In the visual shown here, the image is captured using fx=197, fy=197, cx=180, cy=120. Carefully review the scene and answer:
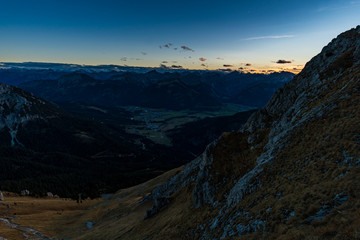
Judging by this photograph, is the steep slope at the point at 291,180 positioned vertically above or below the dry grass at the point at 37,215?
above

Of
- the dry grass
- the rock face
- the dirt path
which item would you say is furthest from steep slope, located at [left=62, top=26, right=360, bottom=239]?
the dry grass

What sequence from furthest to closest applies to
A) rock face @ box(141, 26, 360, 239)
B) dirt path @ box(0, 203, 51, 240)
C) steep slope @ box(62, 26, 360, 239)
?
dirt path @ box(0, 203, 51, 240)
rock face @ box(141, 26, 360, 239)
steep slope @ box(62, 26, 360, 239)

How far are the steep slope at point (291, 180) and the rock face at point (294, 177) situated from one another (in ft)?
0.28

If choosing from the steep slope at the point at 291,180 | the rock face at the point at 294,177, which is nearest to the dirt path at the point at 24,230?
the steep slope at the point at 291,180

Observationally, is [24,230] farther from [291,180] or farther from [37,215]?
[291,180]

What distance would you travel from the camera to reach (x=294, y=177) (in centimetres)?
2739

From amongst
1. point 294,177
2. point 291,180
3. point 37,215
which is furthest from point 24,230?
point 294,177

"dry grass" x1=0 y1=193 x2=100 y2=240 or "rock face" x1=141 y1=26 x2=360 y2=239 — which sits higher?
"rock face" x1=141 y1=26 x2=360 y2=239

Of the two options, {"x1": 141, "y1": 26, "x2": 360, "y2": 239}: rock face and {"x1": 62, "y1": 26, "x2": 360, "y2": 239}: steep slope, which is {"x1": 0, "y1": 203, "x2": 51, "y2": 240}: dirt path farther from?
{"x1": 141, "y1": 26, "x2": 360, "y2": 239}: rock face

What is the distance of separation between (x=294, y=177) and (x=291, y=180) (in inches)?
26.0

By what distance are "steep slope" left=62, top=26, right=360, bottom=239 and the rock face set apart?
0.28ft

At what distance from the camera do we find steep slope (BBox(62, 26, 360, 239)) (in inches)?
756

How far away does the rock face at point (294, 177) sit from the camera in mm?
19375

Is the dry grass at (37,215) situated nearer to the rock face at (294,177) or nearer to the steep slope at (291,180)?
the steep slope at (291,180)
